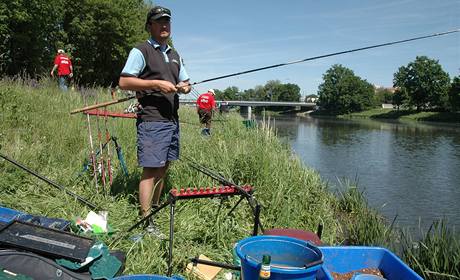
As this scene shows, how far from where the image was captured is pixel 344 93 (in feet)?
301

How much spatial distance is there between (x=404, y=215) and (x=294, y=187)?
14.3 feet

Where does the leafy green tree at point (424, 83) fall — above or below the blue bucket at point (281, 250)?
above

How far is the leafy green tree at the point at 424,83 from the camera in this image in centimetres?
7219

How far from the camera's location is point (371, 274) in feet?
8.04

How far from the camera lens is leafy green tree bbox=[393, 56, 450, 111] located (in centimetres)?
7219

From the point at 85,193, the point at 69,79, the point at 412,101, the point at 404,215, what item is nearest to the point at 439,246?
the point at 85,193

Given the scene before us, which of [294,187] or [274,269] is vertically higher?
[274,269]

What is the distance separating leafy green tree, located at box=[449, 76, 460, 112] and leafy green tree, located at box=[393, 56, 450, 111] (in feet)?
20.6

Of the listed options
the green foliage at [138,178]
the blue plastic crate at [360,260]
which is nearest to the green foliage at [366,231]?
the green foliage at [138,178]

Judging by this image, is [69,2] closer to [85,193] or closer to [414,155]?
[414,155]

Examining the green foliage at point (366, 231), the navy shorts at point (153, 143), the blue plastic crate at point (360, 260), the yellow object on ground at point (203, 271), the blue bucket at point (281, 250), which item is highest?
the navy shorts at point (153, 143)

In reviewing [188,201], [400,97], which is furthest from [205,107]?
[400,97]

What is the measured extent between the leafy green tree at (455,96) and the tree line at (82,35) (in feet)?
166

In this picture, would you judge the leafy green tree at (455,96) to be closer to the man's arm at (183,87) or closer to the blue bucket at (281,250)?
the man's arm at (183,87)
